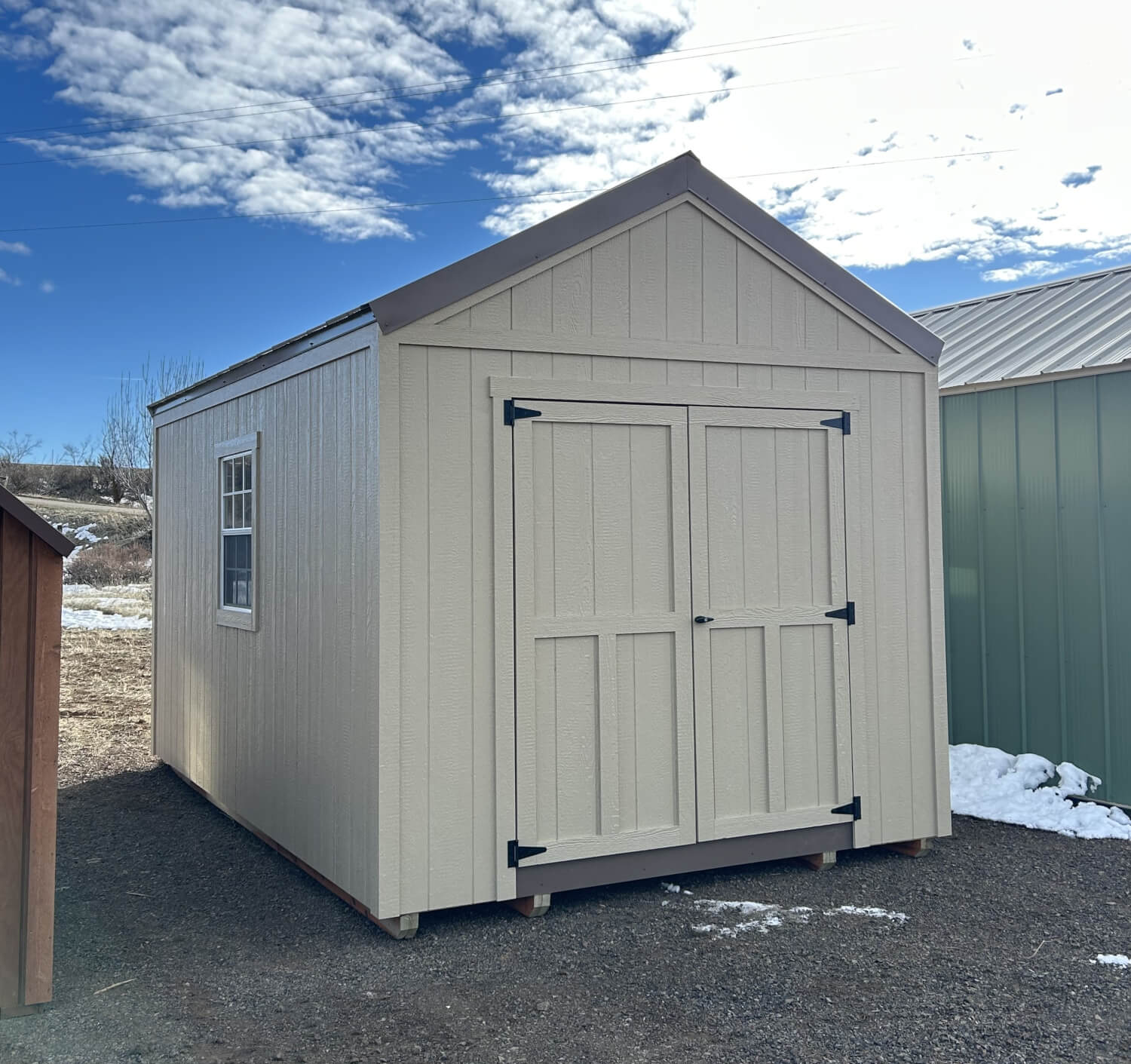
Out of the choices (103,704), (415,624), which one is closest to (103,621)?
(103,704)

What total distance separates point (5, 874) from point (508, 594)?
2010 mm

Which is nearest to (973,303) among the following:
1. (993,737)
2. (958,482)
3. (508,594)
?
(958,482)

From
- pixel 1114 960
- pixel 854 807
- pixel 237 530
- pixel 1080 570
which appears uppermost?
pixel 237 530

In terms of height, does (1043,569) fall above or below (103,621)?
above

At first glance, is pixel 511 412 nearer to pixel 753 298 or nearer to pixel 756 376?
pixel 756 376

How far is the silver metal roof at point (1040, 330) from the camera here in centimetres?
623

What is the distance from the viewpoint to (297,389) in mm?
4891

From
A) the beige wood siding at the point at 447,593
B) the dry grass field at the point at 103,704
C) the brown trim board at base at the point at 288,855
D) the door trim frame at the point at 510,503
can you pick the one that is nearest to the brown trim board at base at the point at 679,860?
the door trim frame at the point at 510,503

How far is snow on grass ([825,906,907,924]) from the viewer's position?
4.19m

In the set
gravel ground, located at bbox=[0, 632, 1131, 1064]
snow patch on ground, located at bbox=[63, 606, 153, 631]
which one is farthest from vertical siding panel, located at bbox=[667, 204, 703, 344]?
snow patch on ground, located at bbox=[63, 606, 153, 631]

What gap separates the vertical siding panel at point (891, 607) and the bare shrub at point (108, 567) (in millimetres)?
17306

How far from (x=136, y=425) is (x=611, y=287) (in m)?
26.0

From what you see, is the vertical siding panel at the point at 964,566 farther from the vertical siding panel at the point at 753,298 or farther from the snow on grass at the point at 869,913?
the snow on grass at the point at 869,913

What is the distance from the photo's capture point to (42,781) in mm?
3307
